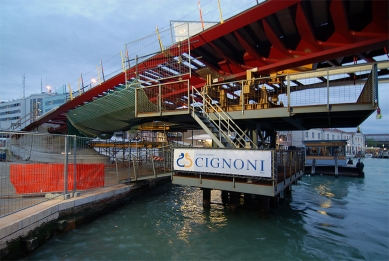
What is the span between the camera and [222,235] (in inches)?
284

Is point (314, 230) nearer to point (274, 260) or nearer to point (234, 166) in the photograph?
point (274, 260)

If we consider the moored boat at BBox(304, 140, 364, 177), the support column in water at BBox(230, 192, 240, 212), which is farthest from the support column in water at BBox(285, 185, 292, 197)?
the moored boat at BBox(304, 140, 364, 177)

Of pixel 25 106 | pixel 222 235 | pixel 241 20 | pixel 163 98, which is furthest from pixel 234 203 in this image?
pixel 25 106

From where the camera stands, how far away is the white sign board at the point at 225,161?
6455 millimetres

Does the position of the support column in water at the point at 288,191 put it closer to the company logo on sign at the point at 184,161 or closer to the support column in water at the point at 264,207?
the support column in water at the point at 264,207

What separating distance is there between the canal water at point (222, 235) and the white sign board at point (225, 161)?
2035 mm

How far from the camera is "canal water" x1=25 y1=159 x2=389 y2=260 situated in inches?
239

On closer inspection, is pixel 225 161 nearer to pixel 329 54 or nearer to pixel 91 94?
pixel 329 54

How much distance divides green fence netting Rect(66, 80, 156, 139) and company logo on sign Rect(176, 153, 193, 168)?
14.3 ft

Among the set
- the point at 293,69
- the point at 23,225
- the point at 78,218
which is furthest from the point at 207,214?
the point at 293,69

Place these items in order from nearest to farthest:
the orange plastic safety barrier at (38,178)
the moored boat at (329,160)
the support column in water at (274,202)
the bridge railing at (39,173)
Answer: the bridge railing at (39,173), the orange plastic safety barrier at (38,178), the support column in water at (274,202), the moored boat at (329,160)

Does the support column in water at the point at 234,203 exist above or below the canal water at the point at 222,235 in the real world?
above

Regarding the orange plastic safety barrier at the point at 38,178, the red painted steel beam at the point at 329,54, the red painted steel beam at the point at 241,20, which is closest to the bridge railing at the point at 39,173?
the orange plastic safety barrier at the point at 38,178

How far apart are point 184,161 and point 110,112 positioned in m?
7.68
